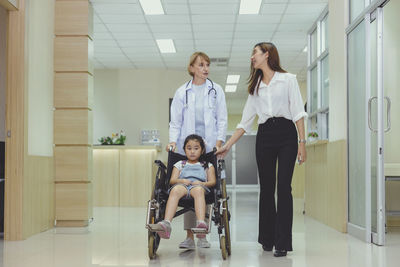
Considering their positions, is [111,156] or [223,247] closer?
[223,247]

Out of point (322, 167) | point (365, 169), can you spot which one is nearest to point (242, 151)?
point (322, 167)

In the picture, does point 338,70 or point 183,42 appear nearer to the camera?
point 338,70

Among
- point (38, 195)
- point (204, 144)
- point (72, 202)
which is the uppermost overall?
point (204, 144)

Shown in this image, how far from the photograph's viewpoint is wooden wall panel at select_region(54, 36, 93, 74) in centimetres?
607

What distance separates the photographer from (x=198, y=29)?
27.9ft

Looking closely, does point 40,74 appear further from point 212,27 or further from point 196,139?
point 212,27

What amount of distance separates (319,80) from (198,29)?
7.22 feet

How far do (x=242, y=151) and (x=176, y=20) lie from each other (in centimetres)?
875

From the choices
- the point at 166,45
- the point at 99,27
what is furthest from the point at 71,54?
the point at 166,45

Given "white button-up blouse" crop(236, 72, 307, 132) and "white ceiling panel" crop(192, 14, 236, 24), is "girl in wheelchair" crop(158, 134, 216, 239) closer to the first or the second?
"white button-up blouse" crop(236, 72, 307, 132)

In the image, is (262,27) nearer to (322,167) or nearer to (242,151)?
(322,167)

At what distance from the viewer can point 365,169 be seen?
4.78 meters

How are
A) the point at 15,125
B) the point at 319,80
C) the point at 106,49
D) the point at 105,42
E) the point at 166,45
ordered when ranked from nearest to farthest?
1. the point at 15,125
2. the point at 319,80
3. the point at 105,42
4. the point at 166,45
5. the point at 106,49

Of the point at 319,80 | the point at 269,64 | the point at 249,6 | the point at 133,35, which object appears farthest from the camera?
the point at 133,35
